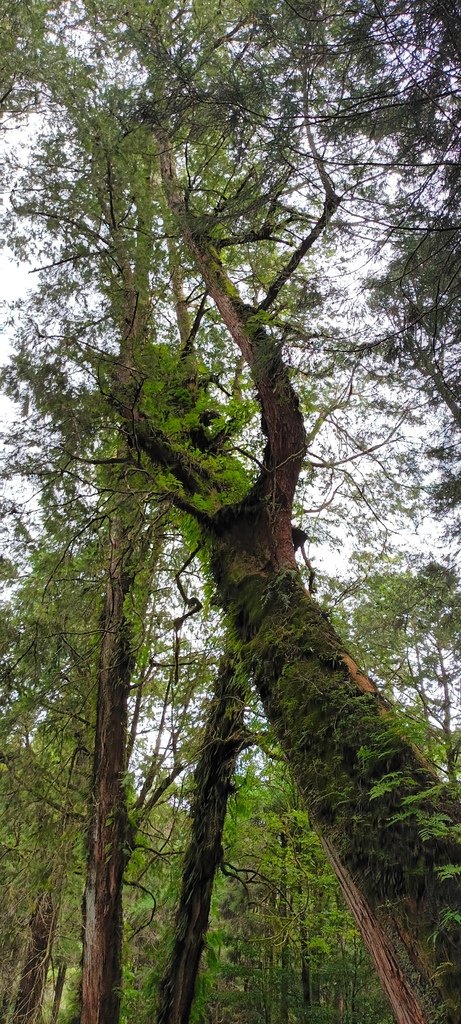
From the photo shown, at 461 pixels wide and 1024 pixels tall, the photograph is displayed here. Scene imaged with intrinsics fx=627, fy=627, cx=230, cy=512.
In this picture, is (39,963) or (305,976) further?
(305,976)

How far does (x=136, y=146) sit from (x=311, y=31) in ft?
7.26

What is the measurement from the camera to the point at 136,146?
5.69 metres

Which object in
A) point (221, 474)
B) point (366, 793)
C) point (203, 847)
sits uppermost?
point (221, 474)

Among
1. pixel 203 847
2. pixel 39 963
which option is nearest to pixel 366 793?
pixel 203 847

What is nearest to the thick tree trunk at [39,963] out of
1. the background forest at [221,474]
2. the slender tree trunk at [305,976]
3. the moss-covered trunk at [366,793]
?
the background forest at [221,474]

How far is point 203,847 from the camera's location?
17.3 feet

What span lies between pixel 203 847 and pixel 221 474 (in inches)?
124

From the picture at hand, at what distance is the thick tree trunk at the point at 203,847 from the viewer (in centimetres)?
502

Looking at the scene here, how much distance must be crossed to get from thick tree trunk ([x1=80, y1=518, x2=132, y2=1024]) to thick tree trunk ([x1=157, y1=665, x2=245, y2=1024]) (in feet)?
3.57

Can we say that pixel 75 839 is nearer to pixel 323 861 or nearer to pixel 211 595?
pixel 211 595

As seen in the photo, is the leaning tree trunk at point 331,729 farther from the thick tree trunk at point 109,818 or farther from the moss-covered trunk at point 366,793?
the thick tree trunk at point 109,818

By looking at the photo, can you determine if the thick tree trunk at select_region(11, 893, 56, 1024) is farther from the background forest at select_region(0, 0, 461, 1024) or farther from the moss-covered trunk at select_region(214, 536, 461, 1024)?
the moss-covered trunk at select_region(214, 536, 461, 1024)

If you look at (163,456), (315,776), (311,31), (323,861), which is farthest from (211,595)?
(323,861)

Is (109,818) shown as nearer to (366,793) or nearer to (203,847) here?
(203,847)
